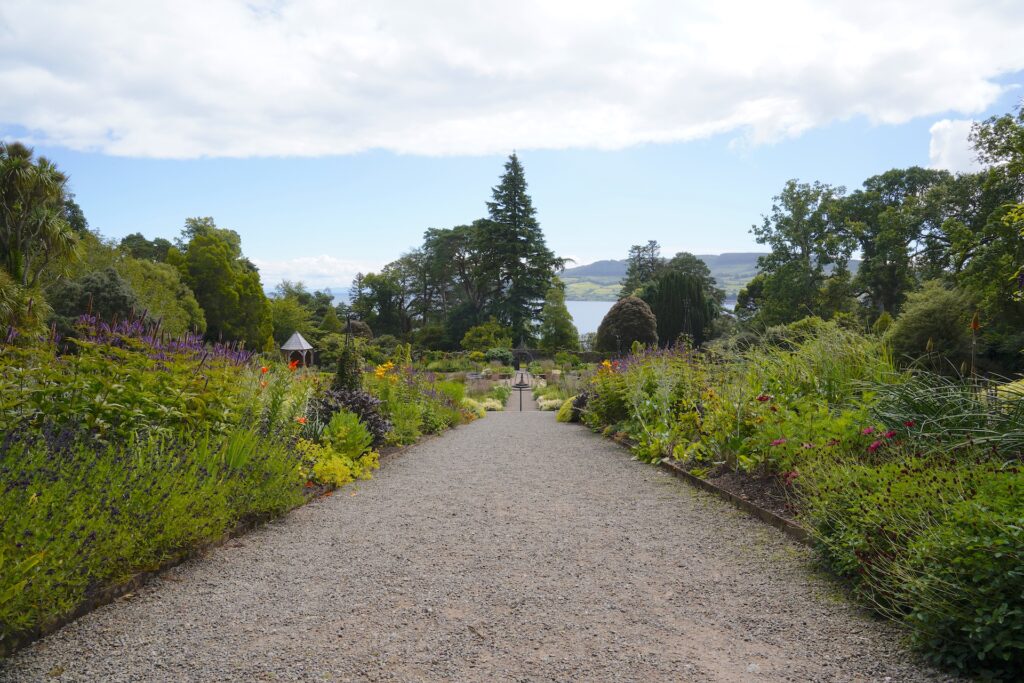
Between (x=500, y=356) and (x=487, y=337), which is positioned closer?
(x=500, y=356)

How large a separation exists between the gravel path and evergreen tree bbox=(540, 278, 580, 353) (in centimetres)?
3229

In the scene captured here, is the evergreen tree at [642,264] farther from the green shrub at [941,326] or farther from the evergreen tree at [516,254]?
the green shrub at [941,326]

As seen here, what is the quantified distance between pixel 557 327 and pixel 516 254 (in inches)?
224

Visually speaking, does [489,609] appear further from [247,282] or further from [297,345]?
[247,282]

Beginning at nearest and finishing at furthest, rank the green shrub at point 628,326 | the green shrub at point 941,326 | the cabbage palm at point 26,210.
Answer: the cabbage palm at point 26,210, the green shrub at point 941,326, the green shrub at point 628,326

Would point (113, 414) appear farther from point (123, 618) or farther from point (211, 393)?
point (123, 618)

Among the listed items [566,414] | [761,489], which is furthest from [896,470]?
[566,414]

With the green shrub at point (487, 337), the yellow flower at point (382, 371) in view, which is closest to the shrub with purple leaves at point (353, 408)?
the yellow flower at point (382, 371)

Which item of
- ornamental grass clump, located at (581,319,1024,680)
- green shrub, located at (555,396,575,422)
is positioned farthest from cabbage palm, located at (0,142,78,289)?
ornamental grass clump, located at (581,319,1024,680)

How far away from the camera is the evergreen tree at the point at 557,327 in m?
37.2

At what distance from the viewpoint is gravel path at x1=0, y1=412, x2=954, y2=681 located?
241 centimetres

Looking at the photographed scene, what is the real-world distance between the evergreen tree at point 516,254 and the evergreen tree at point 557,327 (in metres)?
1.81

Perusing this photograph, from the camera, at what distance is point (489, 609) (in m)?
2.98

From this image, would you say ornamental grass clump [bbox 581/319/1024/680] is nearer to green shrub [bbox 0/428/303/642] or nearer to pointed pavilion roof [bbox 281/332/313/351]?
green shrub [bbox 0/428/303/642]
